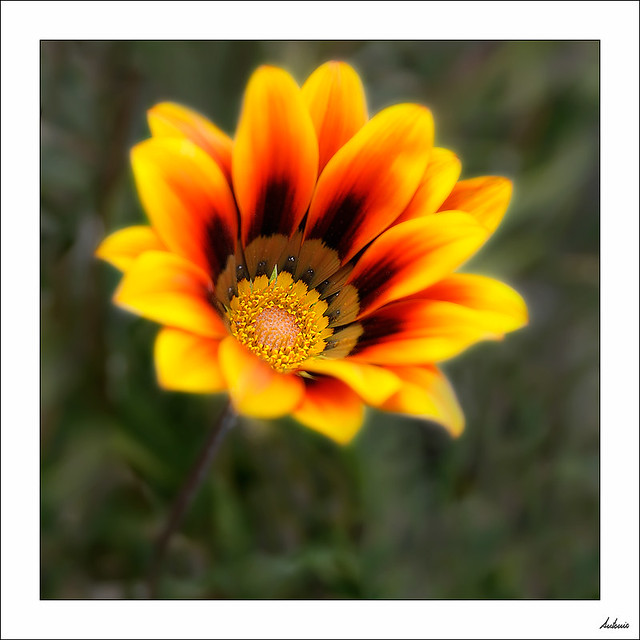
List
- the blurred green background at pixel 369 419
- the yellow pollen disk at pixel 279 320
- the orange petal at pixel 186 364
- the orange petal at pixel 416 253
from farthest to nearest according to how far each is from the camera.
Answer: the blurred green background at pixel 369 419
the yellow pollen disk at pixel 279 320
the orange petal at pixel 416 253
the orange petal at pixel 186 364

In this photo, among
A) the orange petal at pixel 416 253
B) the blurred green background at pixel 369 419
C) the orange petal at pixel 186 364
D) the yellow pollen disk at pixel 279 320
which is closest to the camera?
the orange petal at pixel 186 364

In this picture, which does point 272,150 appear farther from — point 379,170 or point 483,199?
point 483,199

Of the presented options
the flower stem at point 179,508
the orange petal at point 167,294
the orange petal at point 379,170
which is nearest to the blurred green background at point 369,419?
the flower stem at point 179,508

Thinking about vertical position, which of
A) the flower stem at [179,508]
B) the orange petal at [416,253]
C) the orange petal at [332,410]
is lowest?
the flower stem at [179,508]

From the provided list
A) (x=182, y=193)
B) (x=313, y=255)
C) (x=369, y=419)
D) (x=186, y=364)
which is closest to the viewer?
(x=186, y=364)

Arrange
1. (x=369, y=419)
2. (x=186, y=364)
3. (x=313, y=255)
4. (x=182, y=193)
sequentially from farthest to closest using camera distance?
1. (x=369, y=419)
2. (x=313, y=255)
3. (x=182, y=193)
4. (x=186, y=364)

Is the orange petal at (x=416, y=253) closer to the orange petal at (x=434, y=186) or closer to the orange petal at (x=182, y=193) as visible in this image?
the orange petal at (x=434, y=186)

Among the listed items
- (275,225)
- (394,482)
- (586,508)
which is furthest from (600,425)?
(275,225)
